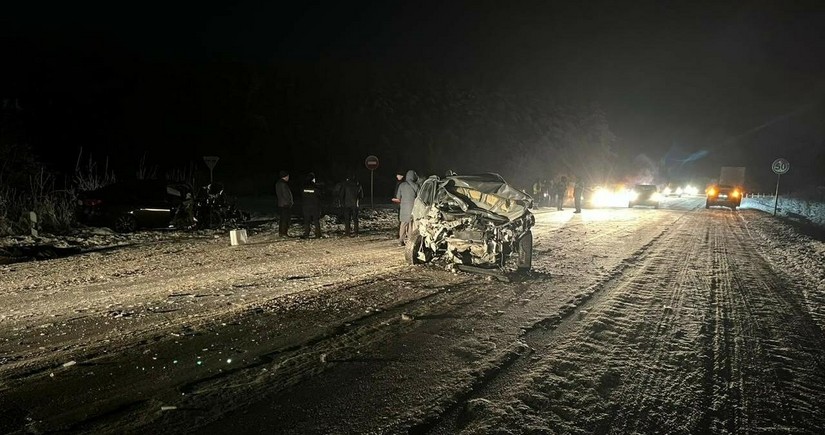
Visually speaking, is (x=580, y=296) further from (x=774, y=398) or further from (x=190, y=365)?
(x=190, y=365)

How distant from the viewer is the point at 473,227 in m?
8.00

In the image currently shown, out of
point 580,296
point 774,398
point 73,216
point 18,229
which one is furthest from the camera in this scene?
point 73,216

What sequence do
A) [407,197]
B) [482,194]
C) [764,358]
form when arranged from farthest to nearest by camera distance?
[407,197] → [482,194] → [764,358]

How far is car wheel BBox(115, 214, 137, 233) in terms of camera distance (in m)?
A: 12.7

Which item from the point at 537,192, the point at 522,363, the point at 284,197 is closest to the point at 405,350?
A: the point at 522,363

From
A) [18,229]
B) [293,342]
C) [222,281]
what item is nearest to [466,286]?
[293,342]

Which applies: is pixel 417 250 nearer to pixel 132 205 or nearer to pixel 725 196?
pixel 132 205

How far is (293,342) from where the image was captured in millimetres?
4648

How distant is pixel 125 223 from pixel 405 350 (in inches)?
454

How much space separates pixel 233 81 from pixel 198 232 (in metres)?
40.8

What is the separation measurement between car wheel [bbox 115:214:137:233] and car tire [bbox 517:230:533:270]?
426 inches

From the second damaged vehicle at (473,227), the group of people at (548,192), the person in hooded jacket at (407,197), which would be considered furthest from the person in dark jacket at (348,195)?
the group of people at (548,192)

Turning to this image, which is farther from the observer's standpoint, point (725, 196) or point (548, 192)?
point (548, 192)

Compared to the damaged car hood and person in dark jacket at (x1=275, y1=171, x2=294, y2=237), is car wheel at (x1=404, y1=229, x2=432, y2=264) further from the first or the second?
person in dark jacket at (x1=275, y1=171, x2=294, y2=237)
